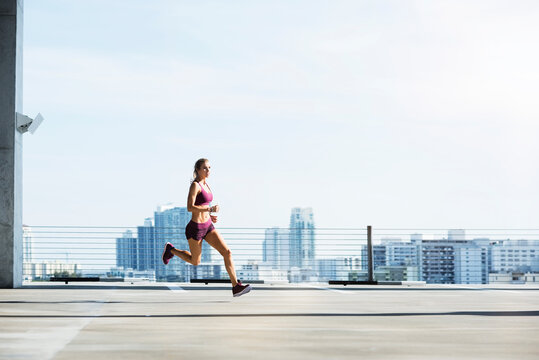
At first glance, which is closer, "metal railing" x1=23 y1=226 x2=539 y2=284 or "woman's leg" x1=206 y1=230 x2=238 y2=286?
"woman's leg" x1=206 y1=230 x2=238 y2=286

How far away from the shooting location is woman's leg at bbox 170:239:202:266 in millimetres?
7781

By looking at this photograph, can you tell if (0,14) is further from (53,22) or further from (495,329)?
(495,329)

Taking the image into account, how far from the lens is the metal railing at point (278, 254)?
12414mm

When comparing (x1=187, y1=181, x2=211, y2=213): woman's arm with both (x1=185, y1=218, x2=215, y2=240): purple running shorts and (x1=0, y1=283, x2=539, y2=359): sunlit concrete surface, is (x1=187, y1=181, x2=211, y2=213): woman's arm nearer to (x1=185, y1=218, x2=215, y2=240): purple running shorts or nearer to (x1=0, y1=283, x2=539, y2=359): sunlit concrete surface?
(x1=185, y1=218, x2=215, y2=240): purple running shorts

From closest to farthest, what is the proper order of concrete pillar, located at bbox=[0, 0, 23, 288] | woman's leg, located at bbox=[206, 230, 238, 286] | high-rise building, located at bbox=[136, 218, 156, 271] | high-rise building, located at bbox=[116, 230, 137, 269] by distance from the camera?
woman's leg, located at bbox=[206, 230, 238, 286], concrete pillar, located at bbox=[0, 0, 23, 288], high-rise building, located at bbox=[116, 230, 137, 269], high-rise building, located at bbox=[136, 218, 156, 271]

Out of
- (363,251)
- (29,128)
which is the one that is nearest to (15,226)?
(29,128)

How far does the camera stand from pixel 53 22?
15047 millimetres

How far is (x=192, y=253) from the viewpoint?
790 cm

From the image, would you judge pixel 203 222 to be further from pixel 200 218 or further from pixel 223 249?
pixel 223 249

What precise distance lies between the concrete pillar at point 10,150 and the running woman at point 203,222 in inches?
113

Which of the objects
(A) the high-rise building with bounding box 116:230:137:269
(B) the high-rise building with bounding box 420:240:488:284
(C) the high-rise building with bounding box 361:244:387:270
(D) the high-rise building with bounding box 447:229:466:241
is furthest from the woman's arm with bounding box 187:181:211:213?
(D) the high-rise building with bounding box 447:229:466:241

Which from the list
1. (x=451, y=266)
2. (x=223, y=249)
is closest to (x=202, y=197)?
(x=223, y=249)

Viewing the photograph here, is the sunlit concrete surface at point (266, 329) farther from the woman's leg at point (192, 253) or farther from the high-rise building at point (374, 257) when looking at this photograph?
the high-rise building at point (374, 257)

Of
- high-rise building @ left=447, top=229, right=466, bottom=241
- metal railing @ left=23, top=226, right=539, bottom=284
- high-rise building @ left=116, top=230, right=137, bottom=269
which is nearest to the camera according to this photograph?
metal railing @ left=23, top=226, right=539, bottom=284
